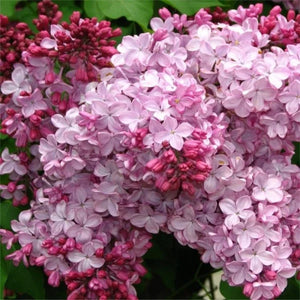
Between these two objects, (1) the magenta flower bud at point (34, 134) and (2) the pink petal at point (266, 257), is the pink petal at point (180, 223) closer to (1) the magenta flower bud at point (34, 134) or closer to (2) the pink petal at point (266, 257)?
(2) the pink petal at point (266, 257)

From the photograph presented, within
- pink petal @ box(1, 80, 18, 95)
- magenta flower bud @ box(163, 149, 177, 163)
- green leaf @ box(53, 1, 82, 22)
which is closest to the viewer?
magenta flower bud @ box(163, 149, 177, 163)

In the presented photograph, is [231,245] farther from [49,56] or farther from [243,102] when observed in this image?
[49,56]

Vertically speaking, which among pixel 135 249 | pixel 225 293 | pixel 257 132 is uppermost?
pixel 257 132

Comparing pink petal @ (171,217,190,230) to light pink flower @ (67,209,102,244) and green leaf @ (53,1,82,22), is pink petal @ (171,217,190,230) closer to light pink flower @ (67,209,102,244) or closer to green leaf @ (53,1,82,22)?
light pink flower @ (67,209,102,244)

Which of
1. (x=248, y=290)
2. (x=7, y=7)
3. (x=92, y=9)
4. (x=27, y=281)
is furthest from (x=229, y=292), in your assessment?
(x=7, y=7)

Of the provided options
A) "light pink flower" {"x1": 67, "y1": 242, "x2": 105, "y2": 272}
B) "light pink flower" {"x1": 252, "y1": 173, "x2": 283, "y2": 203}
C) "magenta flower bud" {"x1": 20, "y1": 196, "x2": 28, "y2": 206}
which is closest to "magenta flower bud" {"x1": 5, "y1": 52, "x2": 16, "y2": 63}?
"magenta flower bud" {"x1": 20, "y1": 196, "x2": 28, "y2": 206}

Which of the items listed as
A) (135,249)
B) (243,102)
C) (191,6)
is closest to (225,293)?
(135,249)
